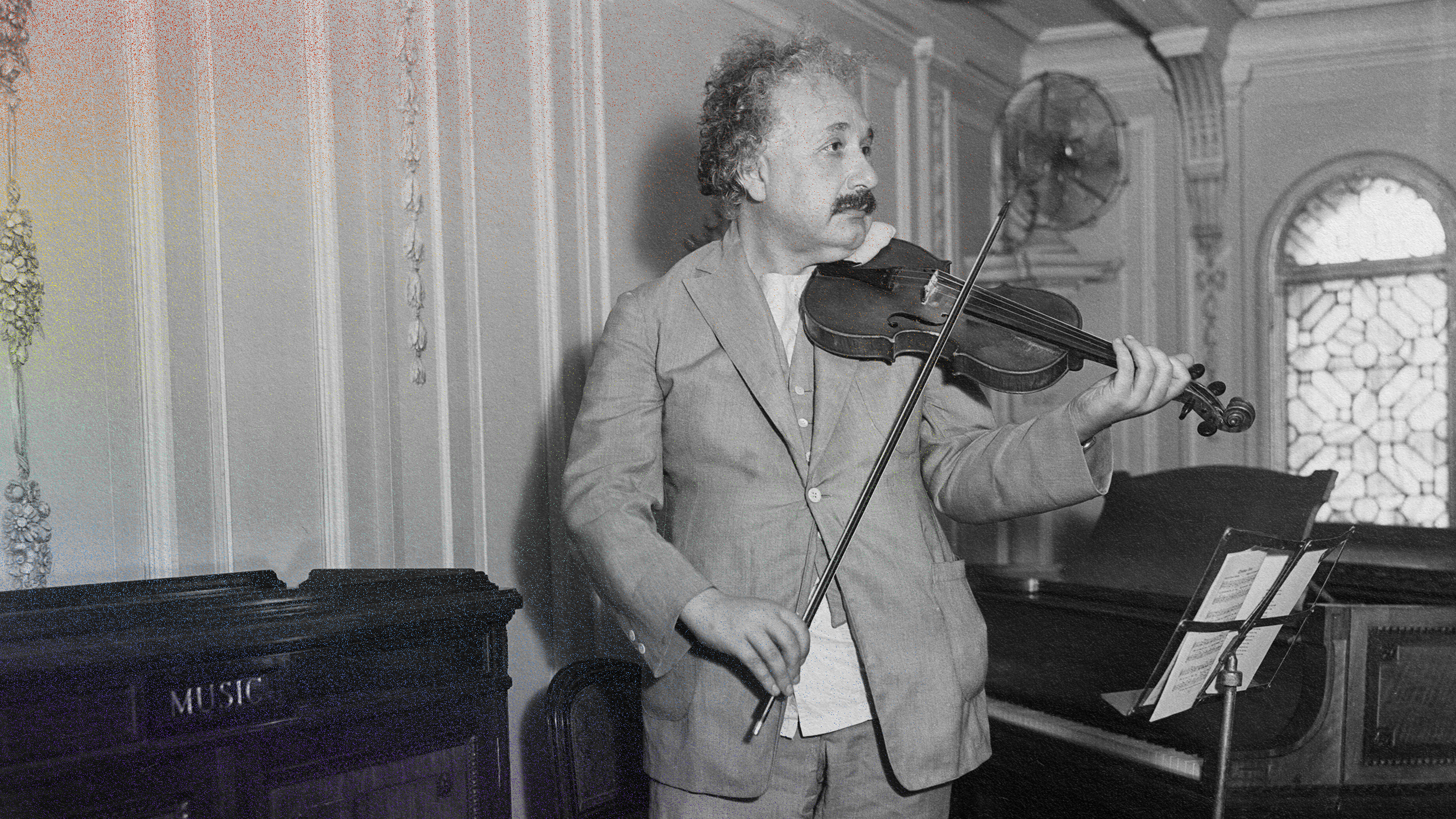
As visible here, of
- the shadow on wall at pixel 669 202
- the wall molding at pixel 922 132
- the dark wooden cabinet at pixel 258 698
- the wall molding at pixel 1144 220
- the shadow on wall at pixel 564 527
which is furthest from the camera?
the wall molding at pixel 1144 220

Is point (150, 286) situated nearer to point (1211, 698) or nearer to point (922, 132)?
point (1211, 698)

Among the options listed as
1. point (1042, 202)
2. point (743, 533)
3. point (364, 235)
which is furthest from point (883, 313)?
point (1042, 202)

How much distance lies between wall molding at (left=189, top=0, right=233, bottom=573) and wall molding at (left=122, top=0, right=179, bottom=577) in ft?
0.27

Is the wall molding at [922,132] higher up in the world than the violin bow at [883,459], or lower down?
higher up

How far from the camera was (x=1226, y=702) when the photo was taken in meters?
2.11

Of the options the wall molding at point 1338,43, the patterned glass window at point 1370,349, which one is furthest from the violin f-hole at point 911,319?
the wall molding at point 1338,43

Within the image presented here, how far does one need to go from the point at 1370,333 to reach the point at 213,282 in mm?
5366

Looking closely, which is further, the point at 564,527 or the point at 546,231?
the point at 546,231

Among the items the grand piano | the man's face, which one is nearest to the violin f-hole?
the man's face

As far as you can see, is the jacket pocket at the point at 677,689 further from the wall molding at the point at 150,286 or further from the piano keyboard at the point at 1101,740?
the piano keyboard at the point at 1101,740

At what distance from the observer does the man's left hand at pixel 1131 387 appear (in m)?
1.68

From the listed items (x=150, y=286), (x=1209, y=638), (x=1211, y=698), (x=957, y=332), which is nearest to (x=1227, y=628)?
(x=1209, y=638)

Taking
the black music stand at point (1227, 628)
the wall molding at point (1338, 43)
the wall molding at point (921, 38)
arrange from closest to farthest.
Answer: the black music stand at point (1227, 628), the wall molding at point (921, 38), the wall molding at point (1338, 43)

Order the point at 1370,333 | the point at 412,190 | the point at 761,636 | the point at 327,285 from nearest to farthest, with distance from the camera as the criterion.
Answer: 1. the point at 761,636
2. the point at 327,285
3. the point at 412,190
4. the point at 1370,333
